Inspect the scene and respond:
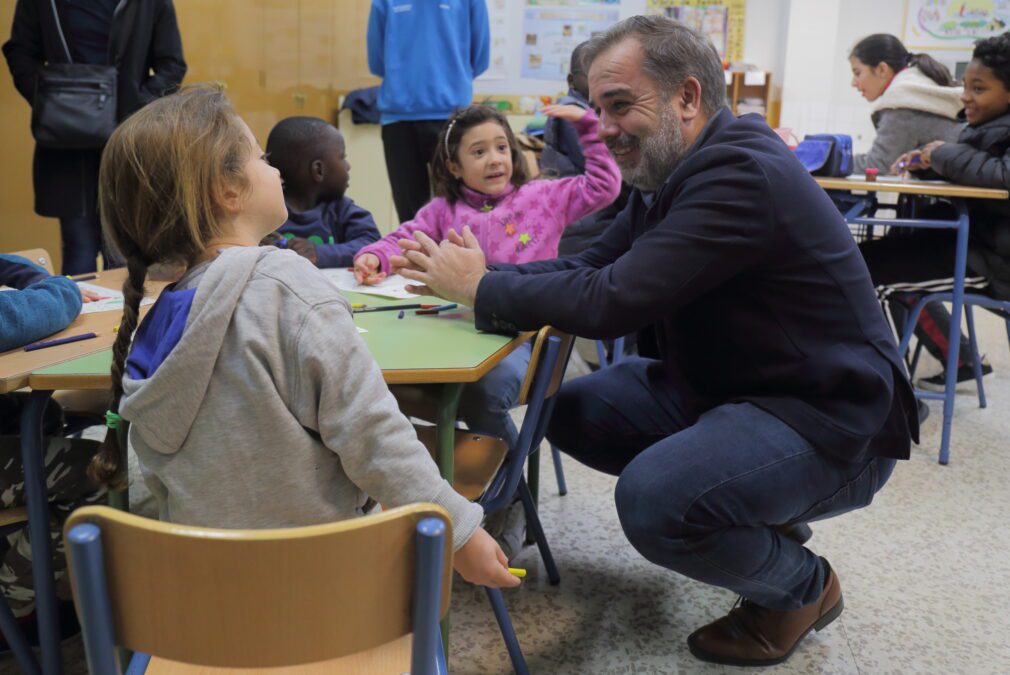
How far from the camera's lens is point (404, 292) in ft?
6.10

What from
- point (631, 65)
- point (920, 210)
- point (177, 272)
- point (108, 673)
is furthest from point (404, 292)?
point (920, 210)

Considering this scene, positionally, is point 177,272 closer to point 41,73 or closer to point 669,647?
point 669,647

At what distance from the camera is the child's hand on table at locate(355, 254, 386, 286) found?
77.9 inches

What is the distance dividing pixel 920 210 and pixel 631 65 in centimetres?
200

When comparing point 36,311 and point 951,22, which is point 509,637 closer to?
point 36,311

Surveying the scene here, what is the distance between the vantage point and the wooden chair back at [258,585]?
2.29ft

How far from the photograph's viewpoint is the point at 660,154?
1.62 meters

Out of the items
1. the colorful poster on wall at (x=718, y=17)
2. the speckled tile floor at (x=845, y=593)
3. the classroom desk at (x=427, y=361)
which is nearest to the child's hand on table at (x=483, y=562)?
the classroom desk at (x=427, y=361)

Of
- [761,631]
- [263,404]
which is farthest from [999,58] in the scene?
[263,404]

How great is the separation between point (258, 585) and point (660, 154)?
1.17 metres

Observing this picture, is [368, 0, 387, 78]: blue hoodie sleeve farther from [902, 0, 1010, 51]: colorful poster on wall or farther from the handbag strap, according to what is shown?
[902, 0, 1010, 51]: colorful poster on wall

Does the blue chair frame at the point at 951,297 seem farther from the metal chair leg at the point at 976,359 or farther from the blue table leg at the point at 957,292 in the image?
the metal chair leg at the point at 976,359

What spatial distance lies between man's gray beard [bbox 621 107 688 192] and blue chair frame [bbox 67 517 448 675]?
1.07 metres

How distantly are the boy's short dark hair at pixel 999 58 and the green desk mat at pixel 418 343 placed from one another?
7.13 ft
